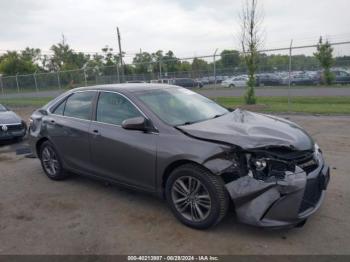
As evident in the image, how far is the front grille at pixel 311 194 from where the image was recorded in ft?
11.1

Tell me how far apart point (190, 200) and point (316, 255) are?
4.40 ft

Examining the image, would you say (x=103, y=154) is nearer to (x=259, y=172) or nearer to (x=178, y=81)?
(x=259, y=172)

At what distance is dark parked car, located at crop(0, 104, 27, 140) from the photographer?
8711 mm

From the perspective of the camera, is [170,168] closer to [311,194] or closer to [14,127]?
[311,194]

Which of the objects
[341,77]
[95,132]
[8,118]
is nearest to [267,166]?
[95,132]

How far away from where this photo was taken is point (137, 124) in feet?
13.2

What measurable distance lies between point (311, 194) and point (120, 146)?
228cm

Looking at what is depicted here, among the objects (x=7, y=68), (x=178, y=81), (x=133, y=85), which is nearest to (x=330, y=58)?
(x=178, y=81)

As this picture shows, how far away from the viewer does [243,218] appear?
134 inches

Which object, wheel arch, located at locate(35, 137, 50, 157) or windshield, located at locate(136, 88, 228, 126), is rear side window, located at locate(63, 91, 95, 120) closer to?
wheel arch, located at locate(35, 137, 50, 157)

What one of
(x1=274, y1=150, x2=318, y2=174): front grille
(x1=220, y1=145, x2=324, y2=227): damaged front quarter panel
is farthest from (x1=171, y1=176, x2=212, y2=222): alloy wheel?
(x1=274, y1=150, x2=318, y2=174): front grille

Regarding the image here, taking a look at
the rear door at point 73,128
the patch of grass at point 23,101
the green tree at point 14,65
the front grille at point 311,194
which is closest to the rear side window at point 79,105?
the rear door at point 73,128

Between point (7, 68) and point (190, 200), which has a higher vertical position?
point (7, 68)

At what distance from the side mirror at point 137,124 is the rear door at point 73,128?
0.99m
